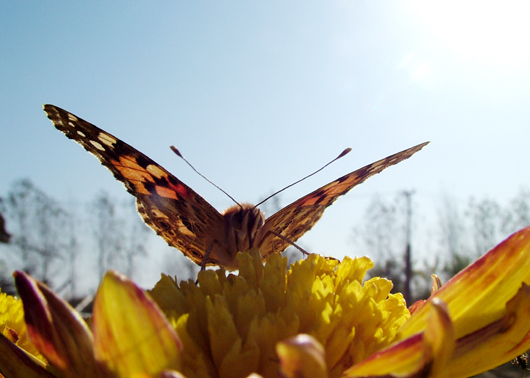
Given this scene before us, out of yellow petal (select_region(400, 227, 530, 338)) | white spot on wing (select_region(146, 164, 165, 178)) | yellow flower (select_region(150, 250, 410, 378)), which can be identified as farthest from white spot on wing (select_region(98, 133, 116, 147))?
yellow petal (select_region(400, 227, 530, 338))

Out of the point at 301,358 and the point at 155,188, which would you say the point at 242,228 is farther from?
the point at 301,358

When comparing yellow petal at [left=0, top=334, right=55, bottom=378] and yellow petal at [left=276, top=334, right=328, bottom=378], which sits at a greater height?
yellow petal at [left=0, top=334, right=55, bottom=378]

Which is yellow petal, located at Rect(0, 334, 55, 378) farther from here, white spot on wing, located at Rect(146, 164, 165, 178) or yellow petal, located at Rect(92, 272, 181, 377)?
white spot on wing, located at Rect(146, 164, 165, 178)

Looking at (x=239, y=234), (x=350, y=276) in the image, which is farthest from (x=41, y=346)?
(x=239, y=234)

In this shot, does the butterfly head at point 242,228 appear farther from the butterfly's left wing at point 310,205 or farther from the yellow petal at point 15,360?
the yellow petal at point 15,360

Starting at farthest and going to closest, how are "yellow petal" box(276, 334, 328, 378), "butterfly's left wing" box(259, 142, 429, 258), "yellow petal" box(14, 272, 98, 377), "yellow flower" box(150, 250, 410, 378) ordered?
"butterfly's left wing" box(259, 142, 429, 258) < "yellow flower" box(150, 250, 410, 378) < "yellow petal" box(14, 272, 98, 377) < "yellow petal" box(276, 334, 328, 378)

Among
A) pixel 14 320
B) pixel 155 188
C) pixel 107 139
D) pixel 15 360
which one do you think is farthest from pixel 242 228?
pixel 15 360
